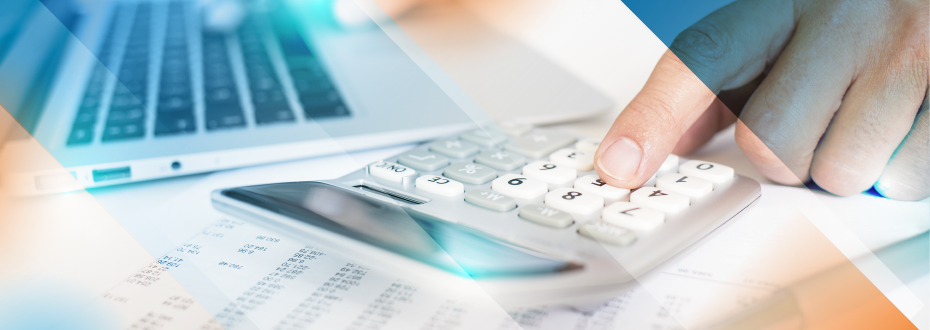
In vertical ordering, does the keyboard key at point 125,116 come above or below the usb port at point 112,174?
above

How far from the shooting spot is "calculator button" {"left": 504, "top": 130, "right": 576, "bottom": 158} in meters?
0.40

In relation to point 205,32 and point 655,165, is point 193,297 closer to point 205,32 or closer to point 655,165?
point 655,165

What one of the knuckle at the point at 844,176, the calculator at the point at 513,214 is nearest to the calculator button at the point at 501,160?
the calculator at the point at 513,214

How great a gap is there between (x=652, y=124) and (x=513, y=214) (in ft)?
0.37

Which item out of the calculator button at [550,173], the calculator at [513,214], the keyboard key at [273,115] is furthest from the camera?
the keyboard key at [273,115]

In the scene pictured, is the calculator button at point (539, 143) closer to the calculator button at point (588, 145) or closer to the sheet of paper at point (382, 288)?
the calculator button at point (588, 145)

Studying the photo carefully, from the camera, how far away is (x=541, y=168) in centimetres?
36

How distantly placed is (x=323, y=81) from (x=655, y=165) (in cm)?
33

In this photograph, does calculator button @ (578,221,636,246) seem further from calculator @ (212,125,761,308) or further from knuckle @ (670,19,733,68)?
knuckle @ (670,19,733,68)

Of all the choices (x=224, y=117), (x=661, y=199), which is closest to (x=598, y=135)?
(x=661, y=199)

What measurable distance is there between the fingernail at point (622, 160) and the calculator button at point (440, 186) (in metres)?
0.09

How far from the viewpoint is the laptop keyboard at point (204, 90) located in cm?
44

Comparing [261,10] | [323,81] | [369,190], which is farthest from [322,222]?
[261,10]

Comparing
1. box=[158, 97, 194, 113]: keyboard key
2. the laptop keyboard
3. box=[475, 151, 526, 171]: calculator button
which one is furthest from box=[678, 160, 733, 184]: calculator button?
box=[158, 97, 194, 113]: keyboard key
